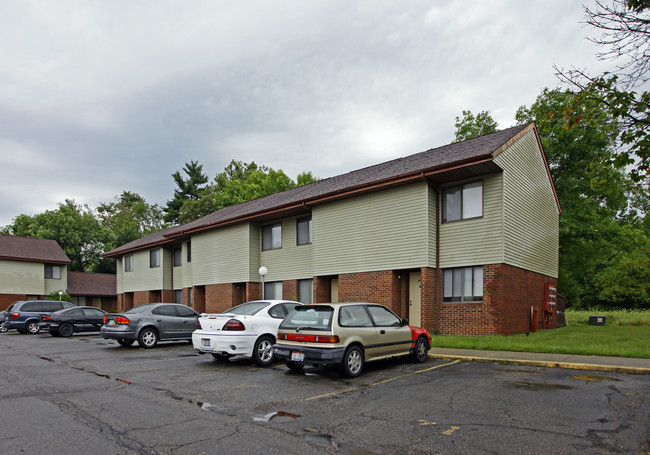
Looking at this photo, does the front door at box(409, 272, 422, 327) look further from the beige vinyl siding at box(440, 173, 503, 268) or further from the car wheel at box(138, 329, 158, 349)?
the car wheel at box(138, 329, 158, 349)

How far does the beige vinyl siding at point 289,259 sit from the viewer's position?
22.4 m

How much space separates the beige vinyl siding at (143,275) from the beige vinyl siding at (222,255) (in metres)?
5.47

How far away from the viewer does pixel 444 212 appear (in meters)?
17.4

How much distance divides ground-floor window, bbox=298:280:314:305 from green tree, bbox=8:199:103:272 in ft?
150

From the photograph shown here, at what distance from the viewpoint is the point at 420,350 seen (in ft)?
35.8

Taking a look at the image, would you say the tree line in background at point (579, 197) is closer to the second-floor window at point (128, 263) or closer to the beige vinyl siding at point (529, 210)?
the beige vinyl siding at point (529, 210)

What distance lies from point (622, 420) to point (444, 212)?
1180cm

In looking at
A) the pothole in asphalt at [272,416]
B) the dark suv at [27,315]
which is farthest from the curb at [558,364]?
the dark suv at [27,315]

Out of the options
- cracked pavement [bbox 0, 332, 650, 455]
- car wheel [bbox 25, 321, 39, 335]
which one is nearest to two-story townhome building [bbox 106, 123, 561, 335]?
cracked pavement [bbox 0, 332, 650, 455]

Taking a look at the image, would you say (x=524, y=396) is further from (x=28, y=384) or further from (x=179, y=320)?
(x=179, y=320)

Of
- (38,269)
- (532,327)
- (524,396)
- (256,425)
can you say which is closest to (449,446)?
(256,425)

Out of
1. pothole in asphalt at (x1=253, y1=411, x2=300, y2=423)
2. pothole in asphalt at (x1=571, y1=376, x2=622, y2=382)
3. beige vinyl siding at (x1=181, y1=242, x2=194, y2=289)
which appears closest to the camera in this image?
pothole in asphalt at (x1=253, y1=411, x2=300, y2=423)

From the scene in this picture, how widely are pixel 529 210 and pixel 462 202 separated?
3.87 m

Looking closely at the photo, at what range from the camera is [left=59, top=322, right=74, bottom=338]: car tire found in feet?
69.7
